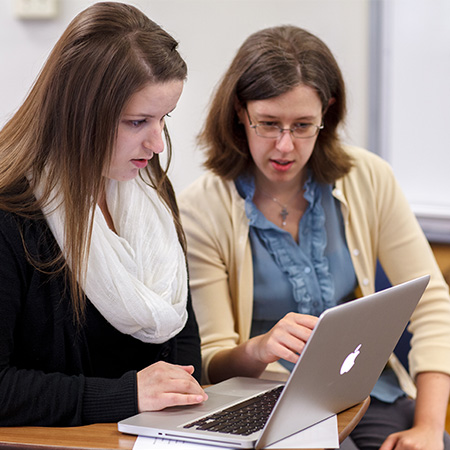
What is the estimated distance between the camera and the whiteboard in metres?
2.26

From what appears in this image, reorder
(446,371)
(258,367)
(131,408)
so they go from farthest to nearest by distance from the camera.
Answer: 1. (446,371)
2. (258,367)
3. (131,408)

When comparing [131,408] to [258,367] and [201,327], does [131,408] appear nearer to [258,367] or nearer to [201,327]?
[258,367]

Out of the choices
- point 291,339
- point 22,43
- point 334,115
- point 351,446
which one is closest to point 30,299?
point 291,339

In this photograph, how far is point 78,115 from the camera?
3.67 feet

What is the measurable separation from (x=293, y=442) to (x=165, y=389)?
22cm

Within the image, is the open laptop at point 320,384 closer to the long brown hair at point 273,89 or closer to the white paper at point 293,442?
the white paper at point 293,442

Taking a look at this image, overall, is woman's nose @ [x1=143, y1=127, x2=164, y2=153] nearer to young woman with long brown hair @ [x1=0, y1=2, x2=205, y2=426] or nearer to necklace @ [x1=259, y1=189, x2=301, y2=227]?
young woman with long brown hair @ [x1=0, y1=2, x2=205, y2=426]

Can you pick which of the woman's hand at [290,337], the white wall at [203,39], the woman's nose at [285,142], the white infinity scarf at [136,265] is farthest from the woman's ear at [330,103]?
the white wall at [203,39]

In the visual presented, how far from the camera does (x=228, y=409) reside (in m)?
1.10

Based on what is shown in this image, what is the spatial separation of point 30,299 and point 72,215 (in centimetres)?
15

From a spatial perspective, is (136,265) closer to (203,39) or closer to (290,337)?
(290,337)

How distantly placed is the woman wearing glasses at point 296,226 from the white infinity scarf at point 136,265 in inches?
8.8

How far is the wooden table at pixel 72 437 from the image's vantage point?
989 millimetres

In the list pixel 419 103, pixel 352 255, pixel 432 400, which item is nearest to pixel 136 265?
pixel 352 255
